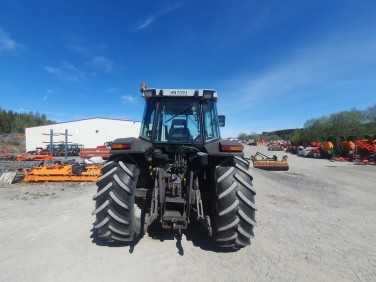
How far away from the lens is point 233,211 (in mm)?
3293

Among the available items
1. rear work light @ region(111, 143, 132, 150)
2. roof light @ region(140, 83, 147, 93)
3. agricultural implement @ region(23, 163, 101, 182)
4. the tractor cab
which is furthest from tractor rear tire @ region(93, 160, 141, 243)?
agricultural implement @ region(23, 163, 101, 182)

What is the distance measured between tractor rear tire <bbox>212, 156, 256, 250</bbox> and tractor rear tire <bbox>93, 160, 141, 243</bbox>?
3.78 feet

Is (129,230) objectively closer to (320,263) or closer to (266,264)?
(266,264)

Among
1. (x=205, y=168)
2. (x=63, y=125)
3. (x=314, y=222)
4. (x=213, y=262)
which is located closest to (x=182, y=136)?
(x=205, y=168)

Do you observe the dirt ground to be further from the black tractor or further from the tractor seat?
the tractor seat

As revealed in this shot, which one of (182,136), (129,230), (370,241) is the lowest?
(370,241)

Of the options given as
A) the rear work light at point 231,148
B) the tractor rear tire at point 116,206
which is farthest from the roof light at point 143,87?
the rear work light at point 231,148

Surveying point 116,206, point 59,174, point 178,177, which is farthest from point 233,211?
point 59,174

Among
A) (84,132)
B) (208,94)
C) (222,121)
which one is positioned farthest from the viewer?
(84,132)

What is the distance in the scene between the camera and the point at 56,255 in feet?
10.8

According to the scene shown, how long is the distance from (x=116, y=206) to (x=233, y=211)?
1.54 m

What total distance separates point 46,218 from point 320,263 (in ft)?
15.5

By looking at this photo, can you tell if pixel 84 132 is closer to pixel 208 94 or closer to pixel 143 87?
pixel 143 87

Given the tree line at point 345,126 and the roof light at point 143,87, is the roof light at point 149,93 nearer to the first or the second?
the roof light at point 143,87
